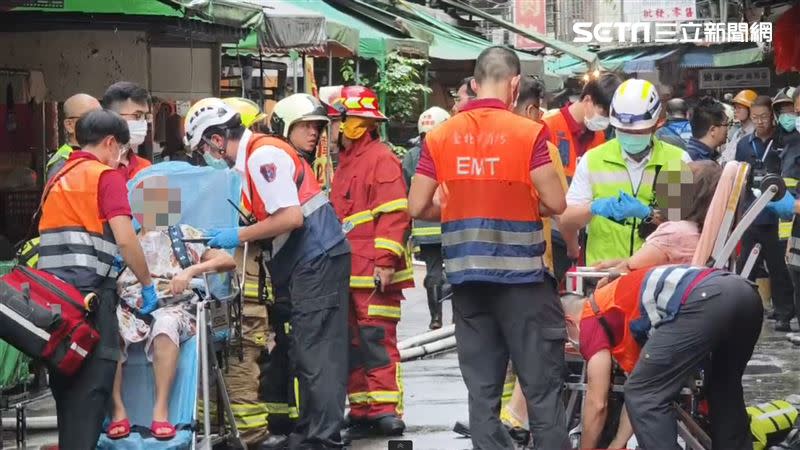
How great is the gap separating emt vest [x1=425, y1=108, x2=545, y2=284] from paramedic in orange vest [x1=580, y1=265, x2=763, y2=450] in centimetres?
44

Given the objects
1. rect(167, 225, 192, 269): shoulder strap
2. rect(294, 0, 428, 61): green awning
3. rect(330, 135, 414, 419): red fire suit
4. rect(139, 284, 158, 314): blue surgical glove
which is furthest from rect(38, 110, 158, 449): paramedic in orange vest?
rect(294, 0, 428, 61): green awning

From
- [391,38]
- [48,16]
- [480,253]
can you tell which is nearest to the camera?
[480,253]

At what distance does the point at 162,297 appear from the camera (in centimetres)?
846

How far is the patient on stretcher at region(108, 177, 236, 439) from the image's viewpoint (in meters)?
8.34

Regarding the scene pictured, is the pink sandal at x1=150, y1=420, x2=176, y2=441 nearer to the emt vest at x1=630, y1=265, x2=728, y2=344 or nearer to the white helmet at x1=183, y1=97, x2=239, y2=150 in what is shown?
the white helmet at x1=183, y1=97, x2=239, y2=150

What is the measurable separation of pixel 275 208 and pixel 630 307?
230 centimetres

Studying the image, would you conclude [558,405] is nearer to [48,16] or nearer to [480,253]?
[480,253]

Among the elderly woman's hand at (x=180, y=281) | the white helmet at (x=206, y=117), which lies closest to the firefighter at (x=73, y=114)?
the white helmet at (x=206, y=117)

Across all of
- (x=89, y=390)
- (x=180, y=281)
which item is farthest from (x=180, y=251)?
(x=89, y=390)

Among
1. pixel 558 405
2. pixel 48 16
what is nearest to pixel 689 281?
pixel 558 405

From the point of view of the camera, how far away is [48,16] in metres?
13.2

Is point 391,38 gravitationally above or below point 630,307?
above

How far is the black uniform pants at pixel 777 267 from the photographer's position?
49.4 feet

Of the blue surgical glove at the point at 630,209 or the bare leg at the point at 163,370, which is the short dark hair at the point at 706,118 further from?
the bare leg at the point at 163,370
